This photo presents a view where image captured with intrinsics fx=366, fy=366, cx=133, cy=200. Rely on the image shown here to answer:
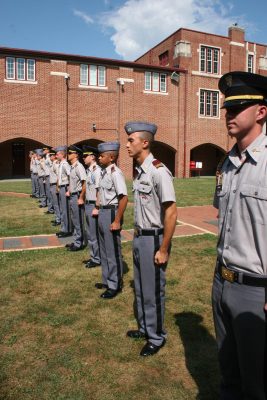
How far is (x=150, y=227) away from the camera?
3482mm

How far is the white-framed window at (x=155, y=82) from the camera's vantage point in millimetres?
26077

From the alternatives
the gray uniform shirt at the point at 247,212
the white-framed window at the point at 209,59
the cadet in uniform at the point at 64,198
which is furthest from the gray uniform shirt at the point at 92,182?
the white-framed window at the point at 209,59

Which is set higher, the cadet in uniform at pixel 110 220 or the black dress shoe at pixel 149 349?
the cadet in uniform at pixel 110 220

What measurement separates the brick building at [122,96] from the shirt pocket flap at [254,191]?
73.7 ft

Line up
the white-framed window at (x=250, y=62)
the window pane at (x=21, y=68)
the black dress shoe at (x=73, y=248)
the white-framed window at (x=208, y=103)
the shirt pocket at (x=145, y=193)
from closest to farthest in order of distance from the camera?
1. the shirt pocket at (x=145, y=193)
2. the black dress shoe at (x=73, y=248)
3. the window pane at (x=21, y=68)
4. the white-framed window at (x=208, y=103)
5. the white-framed window at (x=250, y=62)

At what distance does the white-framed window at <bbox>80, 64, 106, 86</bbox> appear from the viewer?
23952 mm

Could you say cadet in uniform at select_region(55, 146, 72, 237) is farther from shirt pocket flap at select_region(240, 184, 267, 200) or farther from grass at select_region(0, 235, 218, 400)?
shirt pocket flap at select_region(240, 184, 267, 200)

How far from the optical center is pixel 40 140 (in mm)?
23312

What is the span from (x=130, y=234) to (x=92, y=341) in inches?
181

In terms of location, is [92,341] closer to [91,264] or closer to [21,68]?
[91,264]

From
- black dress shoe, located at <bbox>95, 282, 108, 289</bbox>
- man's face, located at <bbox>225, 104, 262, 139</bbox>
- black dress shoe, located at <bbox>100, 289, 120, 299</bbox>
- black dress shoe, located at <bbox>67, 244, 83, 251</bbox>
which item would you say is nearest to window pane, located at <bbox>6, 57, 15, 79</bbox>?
black dress shoe, located at <bbox>67, 244, 83, 251</bbox>

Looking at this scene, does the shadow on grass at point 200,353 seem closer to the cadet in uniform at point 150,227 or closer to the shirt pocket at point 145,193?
the cadet in uniform at point 150,227

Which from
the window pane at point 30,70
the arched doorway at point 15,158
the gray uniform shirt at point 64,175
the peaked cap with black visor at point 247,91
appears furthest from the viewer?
the arched doorway at point 15,158

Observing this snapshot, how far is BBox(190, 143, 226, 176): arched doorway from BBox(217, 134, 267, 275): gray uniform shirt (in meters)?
30.2
